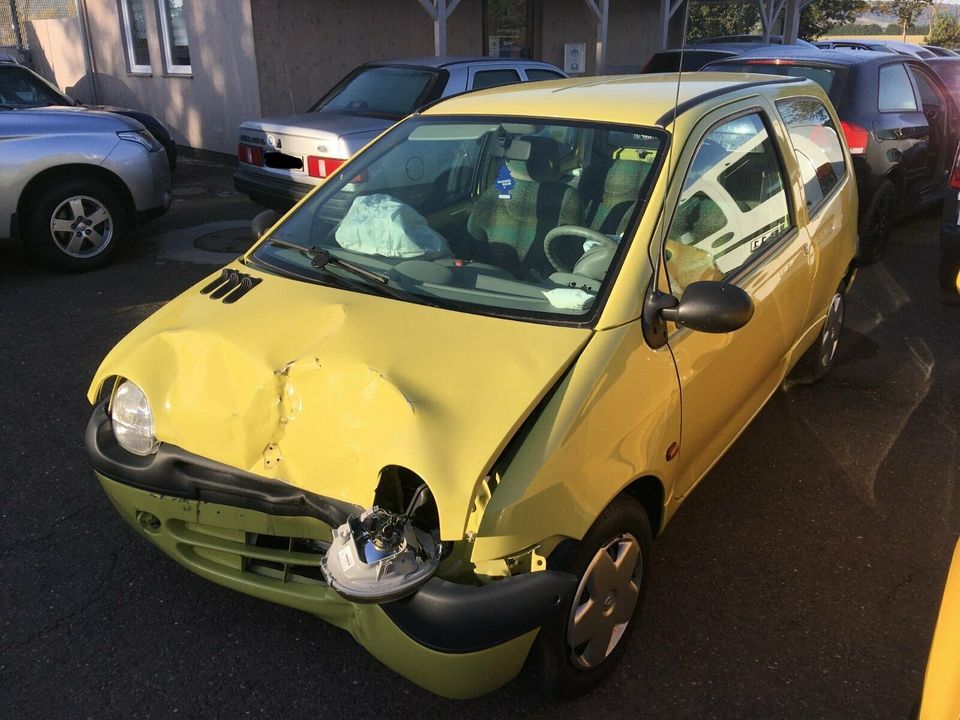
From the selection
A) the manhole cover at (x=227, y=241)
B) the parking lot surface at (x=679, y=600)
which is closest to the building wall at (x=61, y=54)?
the manhole cover at (x=227, y=241)

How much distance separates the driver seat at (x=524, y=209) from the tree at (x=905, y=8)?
40.9 metres

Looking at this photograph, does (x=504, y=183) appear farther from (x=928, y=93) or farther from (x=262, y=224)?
(x=928, y=93)

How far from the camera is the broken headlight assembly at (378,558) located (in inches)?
76.4

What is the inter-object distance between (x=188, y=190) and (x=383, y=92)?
3815mm

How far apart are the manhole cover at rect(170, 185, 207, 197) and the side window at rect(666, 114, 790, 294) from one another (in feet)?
27.1

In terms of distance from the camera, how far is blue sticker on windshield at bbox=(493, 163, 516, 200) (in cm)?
308

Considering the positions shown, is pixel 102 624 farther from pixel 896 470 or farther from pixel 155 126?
pixel 155 126

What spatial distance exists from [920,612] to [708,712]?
37.6 inches

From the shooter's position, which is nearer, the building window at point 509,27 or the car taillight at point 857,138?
the car taillight at point 857,138

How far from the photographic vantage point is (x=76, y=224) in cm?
656

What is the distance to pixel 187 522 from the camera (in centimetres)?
242

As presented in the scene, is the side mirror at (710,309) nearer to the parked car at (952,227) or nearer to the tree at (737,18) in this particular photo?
the parked car at (952,227)

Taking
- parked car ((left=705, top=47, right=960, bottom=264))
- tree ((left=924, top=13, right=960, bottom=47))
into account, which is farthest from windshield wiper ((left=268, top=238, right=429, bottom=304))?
tree ((left=924, top=13, right=960, bottom=47))

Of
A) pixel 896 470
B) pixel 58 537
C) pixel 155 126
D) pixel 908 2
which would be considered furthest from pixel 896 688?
pixel 908 2
